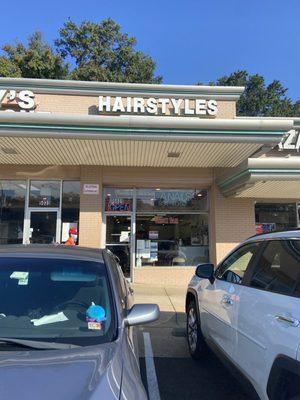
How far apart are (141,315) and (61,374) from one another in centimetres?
107

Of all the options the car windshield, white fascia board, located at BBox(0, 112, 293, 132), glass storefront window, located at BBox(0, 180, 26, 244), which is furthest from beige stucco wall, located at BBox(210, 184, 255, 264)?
the car windshield

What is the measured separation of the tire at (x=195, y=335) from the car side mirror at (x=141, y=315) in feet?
8.47

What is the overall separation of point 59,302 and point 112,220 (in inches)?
448

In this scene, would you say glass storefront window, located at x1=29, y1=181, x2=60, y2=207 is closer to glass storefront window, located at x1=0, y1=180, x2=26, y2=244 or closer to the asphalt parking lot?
glass storefront window, located at x1=0, y1=180, x2=26, y2=244

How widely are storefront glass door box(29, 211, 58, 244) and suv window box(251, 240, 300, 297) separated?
11.0 m

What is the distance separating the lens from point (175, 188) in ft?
49.0

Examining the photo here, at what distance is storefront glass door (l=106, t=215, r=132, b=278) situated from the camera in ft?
48.1

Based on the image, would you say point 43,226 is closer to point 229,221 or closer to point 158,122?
point 158,122

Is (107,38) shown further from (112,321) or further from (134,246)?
(112,321)

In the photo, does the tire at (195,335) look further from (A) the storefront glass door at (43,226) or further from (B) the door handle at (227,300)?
(A) the storefront glass door at (43,226)

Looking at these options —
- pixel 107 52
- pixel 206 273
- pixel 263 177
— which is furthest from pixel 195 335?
pixel 107 52

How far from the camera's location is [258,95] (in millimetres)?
48188

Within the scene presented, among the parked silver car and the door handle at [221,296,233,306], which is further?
the door handle at [221,296,233,306]

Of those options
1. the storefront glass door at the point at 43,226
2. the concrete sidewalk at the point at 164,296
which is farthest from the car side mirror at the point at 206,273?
the storefront glass door at the point at 43,226
